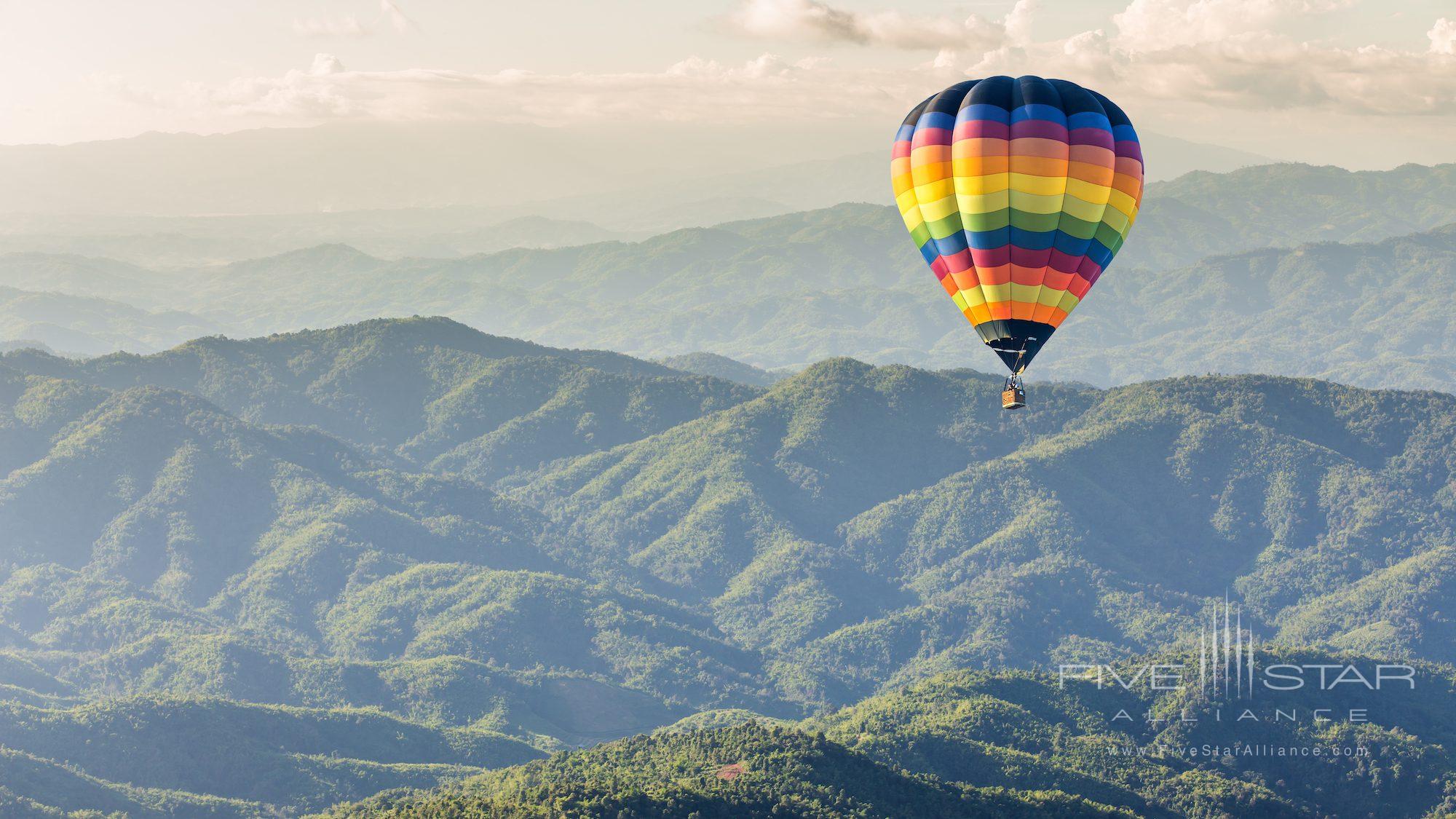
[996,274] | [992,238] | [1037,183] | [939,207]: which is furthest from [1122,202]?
[939,207]

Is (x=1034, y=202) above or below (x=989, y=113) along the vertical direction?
below

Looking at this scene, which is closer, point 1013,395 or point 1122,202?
point 1013,395

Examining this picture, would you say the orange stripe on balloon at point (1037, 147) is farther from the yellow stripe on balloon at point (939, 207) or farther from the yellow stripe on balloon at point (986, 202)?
the yellow stripe on balloon at point (939, 207)

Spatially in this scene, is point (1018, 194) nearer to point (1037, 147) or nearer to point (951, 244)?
point (1037, 147)

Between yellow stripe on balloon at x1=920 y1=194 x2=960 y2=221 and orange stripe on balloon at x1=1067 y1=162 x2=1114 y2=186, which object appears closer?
orange stripe on balloon at x1=1067 y1=162 x2=1114 y2=186

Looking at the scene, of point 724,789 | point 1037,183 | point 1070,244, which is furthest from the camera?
point 724,789

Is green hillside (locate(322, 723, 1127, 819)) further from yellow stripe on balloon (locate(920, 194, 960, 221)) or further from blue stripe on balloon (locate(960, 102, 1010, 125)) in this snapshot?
blue stripe on balloon (locate(960, 102, 1010, 125))

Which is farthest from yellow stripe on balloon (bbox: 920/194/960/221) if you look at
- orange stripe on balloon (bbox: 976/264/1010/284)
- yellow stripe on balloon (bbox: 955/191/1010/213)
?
orange stripe on balloon (bbox: 976/264/1010/284)

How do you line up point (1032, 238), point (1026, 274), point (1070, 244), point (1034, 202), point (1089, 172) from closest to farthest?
point (1034, 202) → point (1089, 172) → point (1032, 238) → point (1070, 244) → point (1026, 274)
